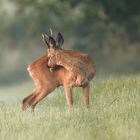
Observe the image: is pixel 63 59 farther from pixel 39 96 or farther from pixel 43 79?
pixel 39 96

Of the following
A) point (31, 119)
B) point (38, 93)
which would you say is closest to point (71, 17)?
point (38, 93)

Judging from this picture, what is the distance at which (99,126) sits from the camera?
10.1 metres

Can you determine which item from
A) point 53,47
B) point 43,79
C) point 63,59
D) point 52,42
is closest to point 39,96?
point 43,79

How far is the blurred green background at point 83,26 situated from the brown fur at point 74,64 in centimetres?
978

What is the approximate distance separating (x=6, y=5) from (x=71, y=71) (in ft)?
40.4

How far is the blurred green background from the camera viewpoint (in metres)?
22.4

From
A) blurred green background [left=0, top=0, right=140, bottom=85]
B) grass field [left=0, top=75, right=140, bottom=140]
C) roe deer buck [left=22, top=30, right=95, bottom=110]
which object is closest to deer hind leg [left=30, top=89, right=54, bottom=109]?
roe deer buck [left=22, top=30, right=95, bottom=110]

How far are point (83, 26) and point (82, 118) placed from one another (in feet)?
48.8

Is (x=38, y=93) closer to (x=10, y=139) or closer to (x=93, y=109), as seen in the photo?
(x=93, y=109)

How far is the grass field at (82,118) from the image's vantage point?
381 inches

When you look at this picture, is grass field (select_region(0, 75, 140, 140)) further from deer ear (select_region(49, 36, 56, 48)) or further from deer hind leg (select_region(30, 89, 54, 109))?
deer ear (select_region(49, 36, 56, 48))

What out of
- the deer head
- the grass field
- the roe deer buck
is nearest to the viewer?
the grass field

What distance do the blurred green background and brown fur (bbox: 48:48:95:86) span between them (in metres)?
9.78

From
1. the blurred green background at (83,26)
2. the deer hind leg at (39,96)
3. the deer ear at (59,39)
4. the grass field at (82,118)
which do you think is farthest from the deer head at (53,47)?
the blurred green background at (83,26)
